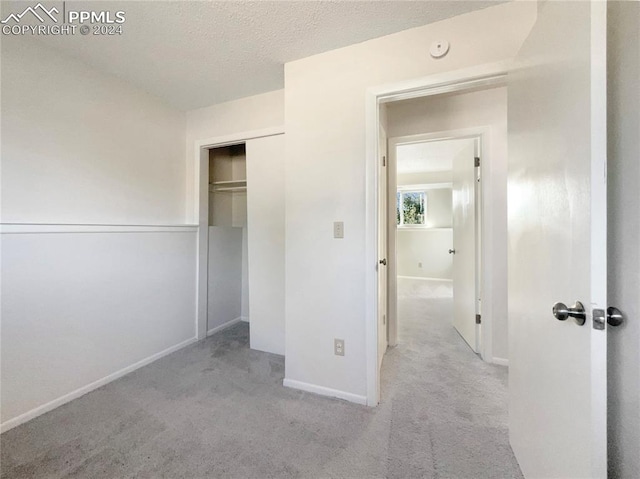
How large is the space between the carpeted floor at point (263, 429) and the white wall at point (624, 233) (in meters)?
0.65

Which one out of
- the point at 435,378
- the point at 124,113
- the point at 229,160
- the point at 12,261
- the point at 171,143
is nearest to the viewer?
the point at 12,261

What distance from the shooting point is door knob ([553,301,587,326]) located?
0.78 m

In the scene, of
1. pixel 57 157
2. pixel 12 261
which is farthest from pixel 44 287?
pixel 57 157

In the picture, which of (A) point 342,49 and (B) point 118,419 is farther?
(A) point 342,49

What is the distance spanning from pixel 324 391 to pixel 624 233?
5.80ft

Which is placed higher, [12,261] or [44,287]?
[12,261]

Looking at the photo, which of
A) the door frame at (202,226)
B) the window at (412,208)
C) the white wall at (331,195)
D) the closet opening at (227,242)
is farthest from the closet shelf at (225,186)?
the window at (412,208)

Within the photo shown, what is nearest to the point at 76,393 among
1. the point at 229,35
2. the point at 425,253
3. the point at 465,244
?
the point at 229,35

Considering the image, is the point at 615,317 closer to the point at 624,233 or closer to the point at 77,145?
the point at 624,233

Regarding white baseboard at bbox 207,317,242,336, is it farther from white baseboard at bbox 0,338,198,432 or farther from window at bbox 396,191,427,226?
window at bbox 396,191,427,226

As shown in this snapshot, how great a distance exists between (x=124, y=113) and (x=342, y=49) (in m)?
1.88

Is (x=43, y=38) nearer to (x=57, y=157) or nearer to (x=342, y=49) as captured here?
(x=57, y=157)

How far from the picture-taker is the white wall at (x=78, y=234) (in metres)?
1.62

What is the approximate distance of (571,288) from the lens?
2.74 feet
